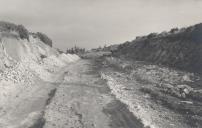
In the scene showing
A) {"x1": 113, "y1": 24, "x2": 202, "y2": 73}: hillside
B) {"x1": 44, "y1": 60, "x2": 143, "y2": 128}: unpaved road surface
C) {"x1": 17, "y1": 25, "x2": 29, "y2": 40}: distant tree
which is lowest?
{"x1": 44, "y1": 60, "x2": 143, "y2": 128}: unpaved road surface

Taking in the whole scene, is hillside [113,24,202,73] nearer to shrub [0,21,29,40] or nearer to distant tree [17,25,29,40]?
distant tree [17,25,29,40]

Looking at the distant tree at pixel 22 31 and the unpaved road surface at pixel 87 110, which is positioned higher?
the distant tree at pixel 22 31

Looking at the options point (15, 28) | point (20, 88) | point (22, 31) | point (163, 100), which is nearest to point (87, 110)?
point (163, 100)

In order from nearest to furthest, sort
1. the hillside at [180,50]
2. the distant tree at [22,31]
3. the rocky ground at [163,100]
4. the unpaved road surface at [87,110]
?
the unpaved road surface at [87,110] < the rocky ground at [163,100] < the hillside at [180,50] < the distant tree at [22,31]

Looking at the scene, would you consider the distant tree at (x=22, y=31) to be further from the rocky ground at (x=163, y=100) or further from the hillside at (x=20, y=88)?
the rocky ground at (x=163, y=100)

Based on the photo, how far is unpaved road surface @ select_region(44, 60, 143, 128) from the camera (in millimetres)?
22798

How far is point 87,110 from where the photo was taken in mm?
26078

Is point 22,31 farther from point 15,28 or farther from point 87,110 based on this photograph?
point 87,110

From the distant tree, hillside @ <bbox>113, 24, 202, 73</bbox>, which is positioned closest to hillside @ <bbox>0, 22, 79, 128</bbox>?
the distant tree

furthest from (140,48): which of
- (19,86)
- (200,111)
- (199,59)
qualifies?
(200,111)

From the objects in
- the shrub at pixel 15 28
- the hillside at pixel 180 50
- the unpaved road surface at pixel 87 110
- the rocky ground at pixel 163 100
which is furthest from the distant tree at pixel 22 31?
the unpaved road surface at pixel 87 110

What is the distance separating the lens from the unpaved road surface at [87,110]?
74.8 feet

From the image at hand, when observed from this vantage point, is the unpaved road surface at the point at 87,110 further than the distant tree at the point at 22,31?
No

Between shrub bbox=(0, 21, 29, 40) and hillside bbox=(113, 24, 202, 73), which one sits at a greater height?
shrub bbox=(0, 21, 29, 40)
